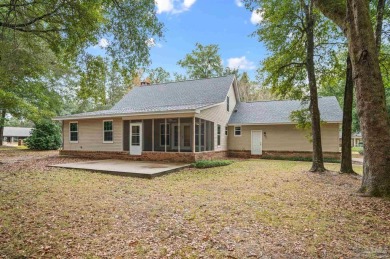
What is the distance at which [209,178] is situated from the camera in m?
9.30

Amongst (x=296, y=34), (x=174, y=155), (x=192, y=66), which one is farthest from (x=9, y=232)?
(x=192, y=66)

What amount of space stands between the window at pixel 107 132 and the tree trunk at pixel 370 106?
45.2 feet

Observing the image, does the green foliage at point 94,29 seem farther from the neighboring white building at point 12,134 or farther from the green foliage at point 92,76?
the neighboring white building at point 12,134

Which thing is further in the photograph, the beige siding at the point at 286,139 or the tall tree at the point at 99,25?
the beige siding at the point at 286,139

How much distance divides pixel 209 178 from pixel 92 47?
616cm

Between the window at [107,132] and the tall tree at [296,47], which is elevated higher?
the tall tree at [296,47]

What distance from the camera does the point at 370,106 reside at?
18.5 ft

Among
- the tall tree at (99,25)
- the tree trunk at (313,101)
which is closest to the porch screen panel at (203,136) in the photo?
the tree trunk at (313,101)

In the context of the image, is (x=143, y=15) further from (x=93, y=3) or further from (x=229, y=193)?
(x=229, y=193)

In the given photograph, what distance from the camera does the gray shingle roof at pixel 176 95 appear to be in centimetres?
1764

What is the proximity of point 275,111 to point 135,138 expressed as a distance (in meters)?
11.1

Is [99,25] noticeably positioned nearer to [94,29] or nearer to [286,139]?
[94,29]

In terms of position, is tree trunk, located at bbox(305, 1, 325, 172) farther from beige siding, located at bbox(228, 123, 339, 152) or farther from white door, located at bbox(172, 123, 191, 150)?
white door, located at bbox(172, 123, 191, 150)

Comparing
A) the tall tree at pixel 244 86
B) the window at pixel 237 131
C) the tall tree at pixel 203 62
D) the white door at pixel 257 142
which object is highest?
the tall tree at pixel 203 62
